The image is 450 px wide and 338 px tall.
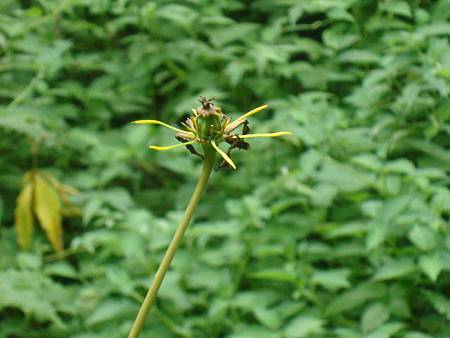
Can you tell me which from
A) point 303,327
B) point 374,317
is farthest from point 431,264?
point 303,327

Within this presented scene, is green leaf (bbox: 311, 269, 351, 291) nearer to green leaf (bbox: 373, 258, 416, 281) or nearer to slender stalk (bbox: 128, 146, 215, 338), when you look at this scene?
green leaf (bbox: 373, 258, 416, 281)

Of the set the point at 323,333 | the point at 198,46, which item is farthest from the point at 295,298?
the point at 198,46

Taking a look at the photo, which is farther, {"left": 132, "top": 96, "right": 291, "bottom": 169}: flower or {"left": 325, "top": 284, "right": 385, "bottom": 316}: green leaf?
{"left": 325, "top": 284, "right": 385, "bottom": 316}: green leaf

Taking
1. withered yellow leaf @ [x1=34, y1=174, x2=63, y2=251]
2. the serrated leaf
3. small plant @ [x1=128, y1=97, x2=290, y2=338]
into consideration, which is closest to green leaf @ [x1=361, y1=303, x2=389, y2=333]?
the serrated leaf

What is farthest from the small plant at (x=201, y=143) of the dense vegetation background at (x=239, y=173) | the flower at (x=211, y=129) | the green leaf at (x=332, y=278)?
the green leaf at (x=332, y=278)

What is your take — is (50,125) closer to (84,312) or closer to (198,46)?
(198,46)

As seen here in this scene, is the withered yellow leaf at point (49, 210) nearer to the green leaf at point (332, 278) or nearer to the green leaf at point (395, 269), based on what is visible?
the green leaf at point (332, 278)

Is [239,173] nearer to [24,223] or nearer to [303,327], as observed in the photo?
[24,223]

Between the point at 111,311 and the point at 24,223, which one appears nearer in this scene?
the point at 111,311
